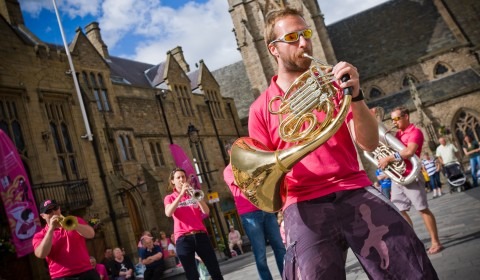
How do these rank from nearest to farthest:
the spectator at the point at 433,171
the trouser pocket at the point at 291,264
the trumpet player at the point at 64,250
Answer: the trouser pocket at the point at 291,264
the trumpet player at the point at 64,250
the spectator at the point at 433,171

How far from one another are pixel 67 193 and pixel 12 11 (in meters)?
9.48

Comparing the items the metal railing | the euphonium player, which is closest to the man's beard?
the euphonium player

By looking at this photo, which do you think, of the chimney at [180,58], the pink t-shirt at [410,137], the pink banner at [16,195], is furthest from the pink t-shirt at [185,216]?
the chimney at [180,58]

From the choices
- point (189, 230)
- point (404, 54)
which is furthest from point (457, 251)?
point (404, 54)

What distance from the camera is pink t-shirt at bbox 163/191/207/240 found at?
5.32 metres

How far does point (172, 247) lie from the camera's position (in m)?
13.8

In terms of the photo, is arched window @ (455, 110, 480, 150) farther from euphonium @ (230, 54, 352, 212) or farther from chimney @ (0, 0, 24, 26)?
euphonium @ (230, 54, 352, 212)

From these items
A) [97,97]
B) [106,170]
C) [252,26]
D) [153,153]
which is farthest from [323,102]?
[252,26]

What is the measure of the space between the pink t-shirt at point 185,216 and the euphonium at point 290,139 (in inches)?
125

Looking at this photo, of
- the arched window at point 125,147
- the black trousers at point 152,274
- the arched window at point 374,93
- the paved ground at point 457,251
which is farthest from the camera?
the arched window at point 374,93

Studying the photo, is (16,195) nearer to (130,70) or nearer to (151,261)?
(151,261)

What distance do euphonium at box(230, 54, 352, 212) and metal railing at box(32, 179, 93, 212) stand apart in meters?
13.8

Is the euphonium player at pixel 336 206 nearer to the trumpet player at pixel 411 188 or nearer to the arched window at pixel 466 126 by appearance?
the trumpet player at pixel 411 188

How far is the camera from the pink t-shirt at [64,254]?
4777mm
